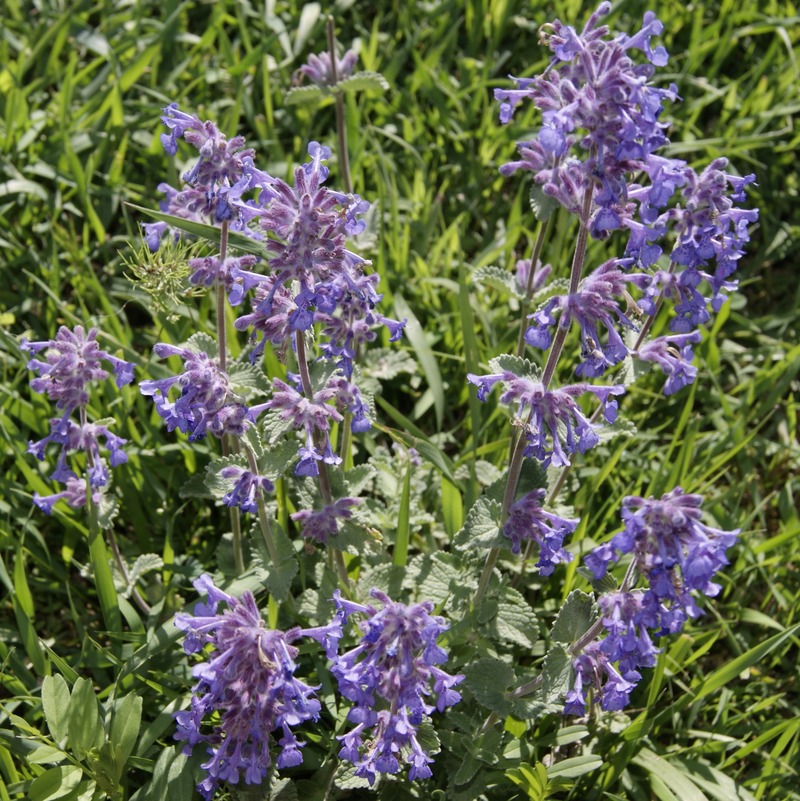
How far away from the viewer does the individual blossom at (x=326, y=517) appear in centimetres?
374

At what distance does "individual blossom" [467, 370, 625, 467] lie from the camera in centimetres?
320

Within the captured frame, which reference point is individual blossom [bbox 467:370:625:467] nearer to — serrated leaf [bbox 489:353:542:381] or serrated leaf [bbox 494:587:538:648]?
serrated leaf [bbox 489:353:542:381]

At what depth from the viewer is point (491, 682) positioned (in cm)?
355

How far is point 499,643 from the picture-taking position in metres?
4.03

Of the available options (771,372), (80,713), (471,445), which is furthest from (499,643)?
(771,372)

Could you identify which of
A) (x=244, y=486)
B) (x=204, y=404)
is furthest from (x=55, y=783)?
(x=204, y=404)

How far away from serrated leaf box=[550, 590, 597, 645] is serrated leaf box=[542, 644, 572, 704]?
77 millimetres

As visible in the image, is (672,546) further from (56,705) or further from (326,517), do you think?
(56,705)

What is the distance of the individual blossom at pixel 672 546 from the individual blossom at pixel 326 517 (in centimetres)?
117

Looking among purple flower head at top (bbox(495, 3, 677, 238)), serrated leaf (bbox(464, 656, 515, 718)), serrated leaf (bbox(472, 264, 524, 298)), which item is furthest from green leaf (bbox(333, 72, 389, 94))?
serrated leaf (bbox(464, 656, 515, 718))

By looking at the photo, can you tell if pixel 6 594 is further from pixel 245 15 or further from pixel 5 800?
pixel 245 15

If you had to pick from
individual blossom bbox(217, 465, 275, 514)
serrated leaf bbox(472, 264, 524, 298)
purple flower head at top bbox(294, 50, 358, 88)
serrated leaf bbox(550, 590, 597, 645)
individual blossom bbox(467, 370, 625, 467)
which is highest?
purple flower head at top bbox(294, 50, 358, 88)

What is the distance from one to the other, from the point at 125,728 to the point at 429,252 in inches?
131

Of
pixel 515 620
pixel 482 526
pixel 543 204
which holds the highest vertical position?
→ pixel 543 204
